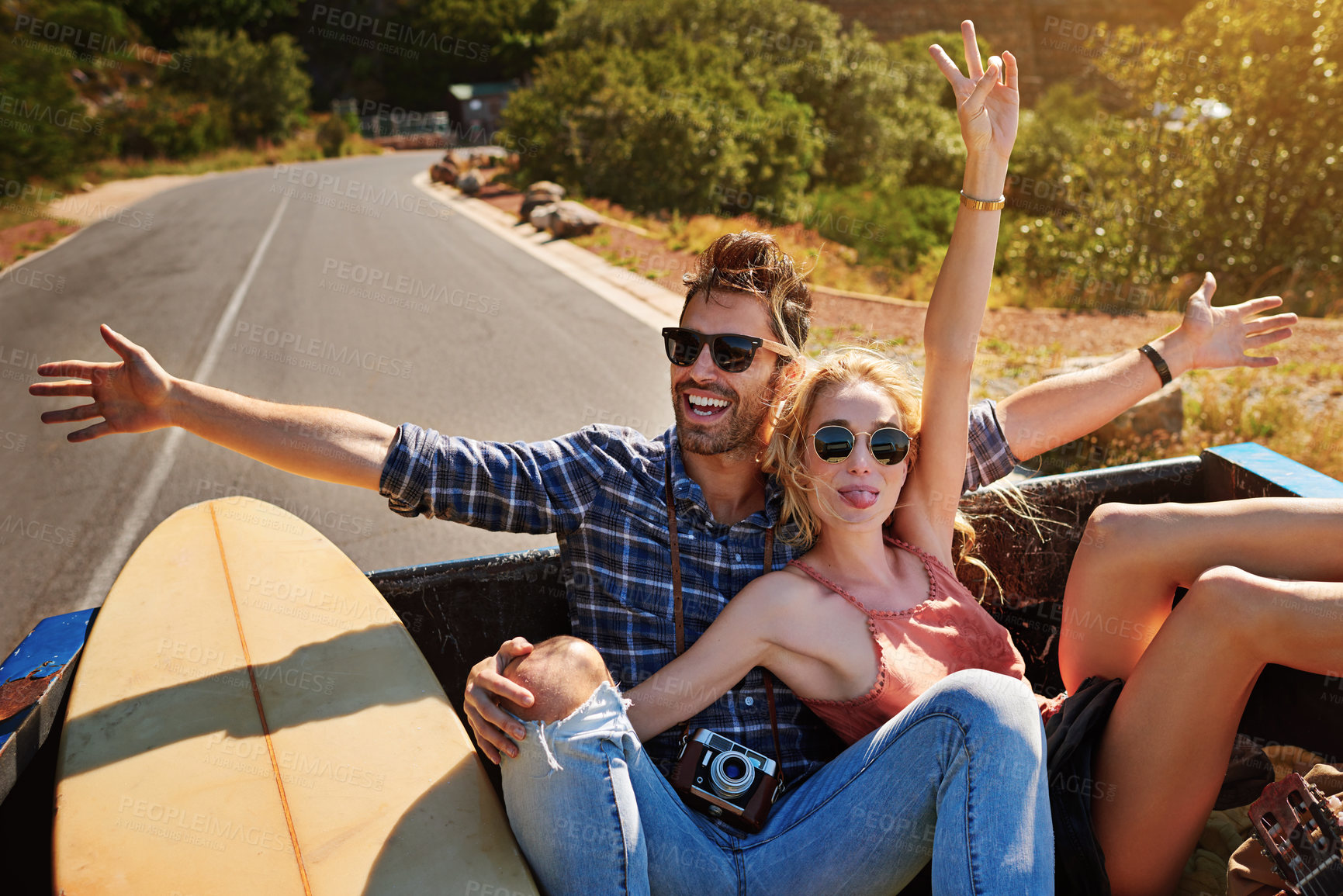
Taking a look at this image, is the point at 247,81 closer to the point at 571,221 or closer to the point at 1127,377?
the point at 571,221

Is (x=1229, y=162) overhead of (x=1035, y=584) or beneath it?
overhead

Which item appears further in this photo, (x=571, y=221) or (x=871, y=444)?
(x=571, y=221)

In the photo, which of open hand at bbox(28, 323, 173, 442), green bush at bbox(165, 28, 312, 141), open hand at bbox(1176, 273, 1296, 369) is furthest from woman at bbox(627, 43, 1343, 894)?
green bush at bbox(165, 28, 312, 141)

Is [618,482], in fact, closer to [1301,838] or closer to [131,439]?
[1301,838]

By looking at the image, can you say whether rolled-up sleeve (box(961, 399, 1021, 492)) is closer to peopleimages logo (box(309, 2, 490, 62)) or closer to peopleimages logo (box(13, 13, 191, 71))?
peopleimages logo (box(13, 13, 191, 71))

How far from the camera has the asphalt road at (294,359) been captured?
5160mm

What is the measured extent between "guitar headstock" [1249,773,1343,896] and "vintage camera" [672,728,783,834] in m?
0.92

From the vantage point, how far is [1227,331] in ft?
8.27

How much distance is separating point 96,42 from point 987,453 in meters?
46.0

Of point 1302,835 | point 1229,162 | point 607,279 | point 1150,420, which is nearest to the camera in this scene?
point 1302,835

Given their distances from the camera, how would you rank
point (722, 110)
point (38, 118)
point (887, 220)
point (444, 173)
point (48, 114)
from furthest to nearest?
1. point (48, 114)
2. point (444, 173)
3. point (38, 118)
4. point (722, 110)
5. point (887, 220)

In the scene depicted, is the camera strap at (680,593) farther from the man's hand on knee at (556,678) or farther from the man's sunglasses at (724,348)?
the man's hand on knee at (556,678)

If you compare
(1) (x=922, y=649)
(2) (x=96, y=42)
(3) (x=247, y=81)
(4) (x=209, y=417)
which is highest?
(2) (x=96, y=42)

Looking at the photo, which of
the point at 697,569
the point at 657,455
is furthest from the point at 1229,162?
the point at 697,569
